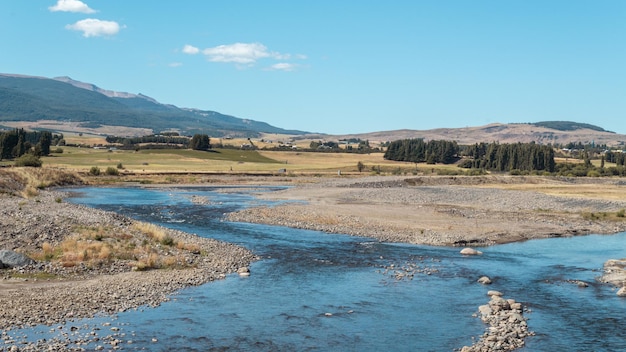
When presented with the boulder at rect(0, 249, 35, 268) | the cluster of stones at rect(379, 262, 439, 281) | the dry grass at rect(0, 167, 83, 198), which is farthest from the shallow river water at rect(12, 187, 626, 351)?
the dry grass at rect(0, 167, 83, 198)

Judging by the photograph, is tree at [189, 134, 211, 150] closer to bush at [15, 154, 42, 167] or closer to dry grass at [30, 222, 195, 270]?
bush at [15, 154, 42, 167]

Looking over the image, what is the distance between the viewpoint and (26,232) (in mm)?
36281

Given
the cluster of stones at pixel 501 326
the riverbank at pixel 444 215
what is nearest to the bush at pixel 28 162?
the riverbank at pixel 444 215

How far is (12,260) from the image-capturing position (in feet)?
101

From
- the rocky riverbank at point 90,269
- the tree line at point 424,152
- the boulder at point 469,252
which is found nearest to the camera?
the rocky riverbank at point 90,269

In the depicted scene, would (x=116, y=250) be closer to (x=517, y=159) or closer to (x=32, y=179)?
(x=32, y=179)

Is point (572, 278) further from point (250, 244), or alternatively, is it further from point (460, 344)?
point (250, 244)

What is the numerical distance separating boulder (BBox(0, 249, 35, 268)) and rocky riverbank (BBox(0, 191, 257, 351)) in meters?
0.43

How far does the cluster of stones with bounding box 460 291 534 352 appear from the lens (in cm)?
2222

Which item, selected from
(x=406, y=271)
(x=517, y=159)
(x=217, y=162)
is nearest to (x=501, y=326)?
(x=406, y=271)

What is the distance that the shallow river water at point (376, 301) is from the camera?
74.7 ft

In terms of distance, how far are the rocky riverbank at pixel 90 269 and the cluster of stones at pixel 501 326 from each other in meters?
12.4

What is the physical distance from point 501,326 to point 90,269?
751 inches

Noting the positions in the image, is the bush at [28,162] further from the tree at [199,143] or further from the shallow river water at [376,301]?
the tree at [199,143]
